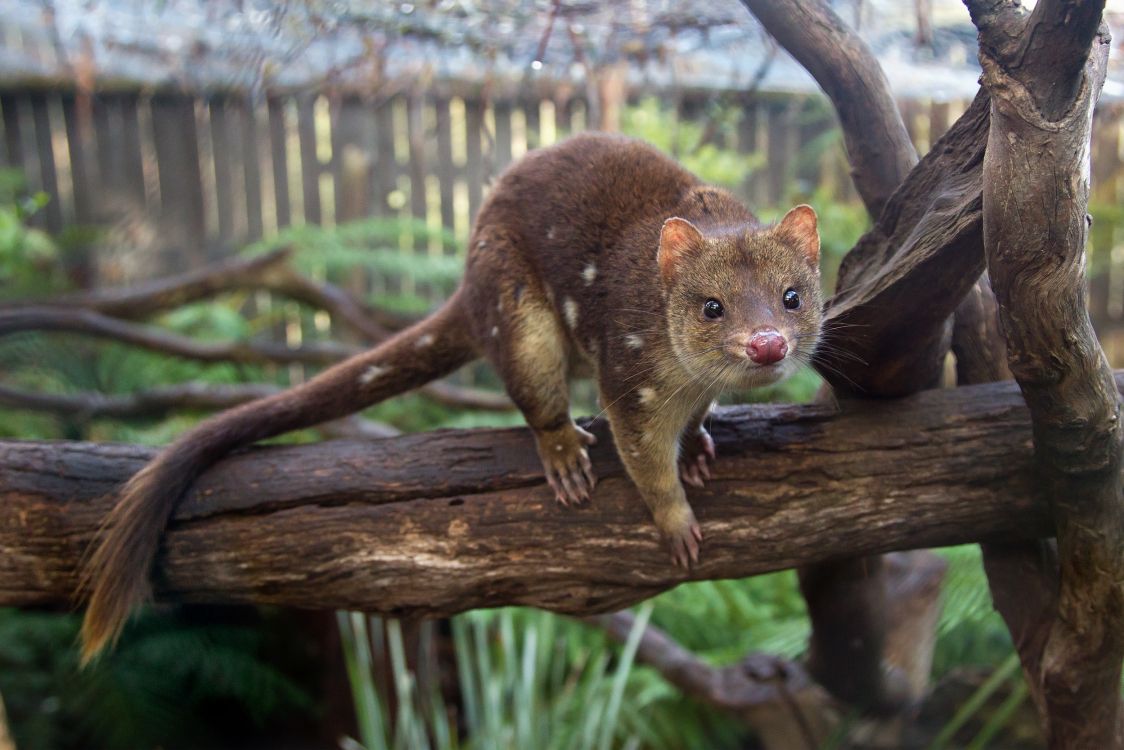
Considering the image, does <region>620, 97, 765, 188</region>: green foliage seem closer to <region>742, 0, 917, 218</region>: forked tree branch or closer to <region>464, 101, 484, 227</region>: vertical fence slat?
<region>464, 101, 484, 227</region>: vertical fence slat

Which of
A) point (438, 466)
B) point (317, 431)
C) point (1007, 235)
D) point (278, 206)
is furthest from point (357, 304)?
point (1007, 235)

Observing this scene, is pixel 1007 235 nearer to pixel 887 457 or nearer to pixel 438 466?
pixel 887 457

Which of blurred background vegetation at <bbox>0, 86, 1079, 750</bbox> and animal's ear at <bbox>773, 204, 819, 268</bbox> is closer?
animal's ear at <bbox>773, 204, 819, 268</bbox>

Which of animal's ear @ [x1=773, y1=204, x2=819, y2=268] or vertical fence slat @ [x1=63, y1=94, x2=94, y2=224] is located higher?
animal's ear @ [x1=773, y1=204, x2=819, y2=268]

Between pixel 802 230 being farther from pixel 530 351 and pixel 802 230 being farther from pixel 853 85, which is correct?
pixel 530 351

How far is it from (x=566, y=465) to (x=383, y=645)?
110 inches

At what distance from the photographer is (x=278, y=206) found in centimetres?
898

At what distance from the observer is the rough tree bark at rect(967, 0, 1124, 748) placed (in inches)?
77.2

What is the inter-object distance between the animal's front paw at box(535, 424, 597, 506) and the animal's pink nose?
76 centimetres

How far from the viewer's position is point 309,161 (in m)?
8.84

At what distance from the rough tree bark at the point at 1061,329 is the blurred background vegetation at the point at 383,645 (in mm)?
831

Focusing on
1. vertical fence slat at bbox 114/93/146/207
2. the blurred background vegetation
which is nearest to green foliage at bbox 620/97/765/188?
the blurred background vegetation

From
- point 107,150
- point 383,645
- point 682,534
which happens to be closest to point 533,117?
point 107,150

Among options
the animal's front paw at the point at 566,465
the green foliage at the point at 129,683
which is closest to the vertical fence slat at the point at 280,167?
the green foliage at the point at 129,683
